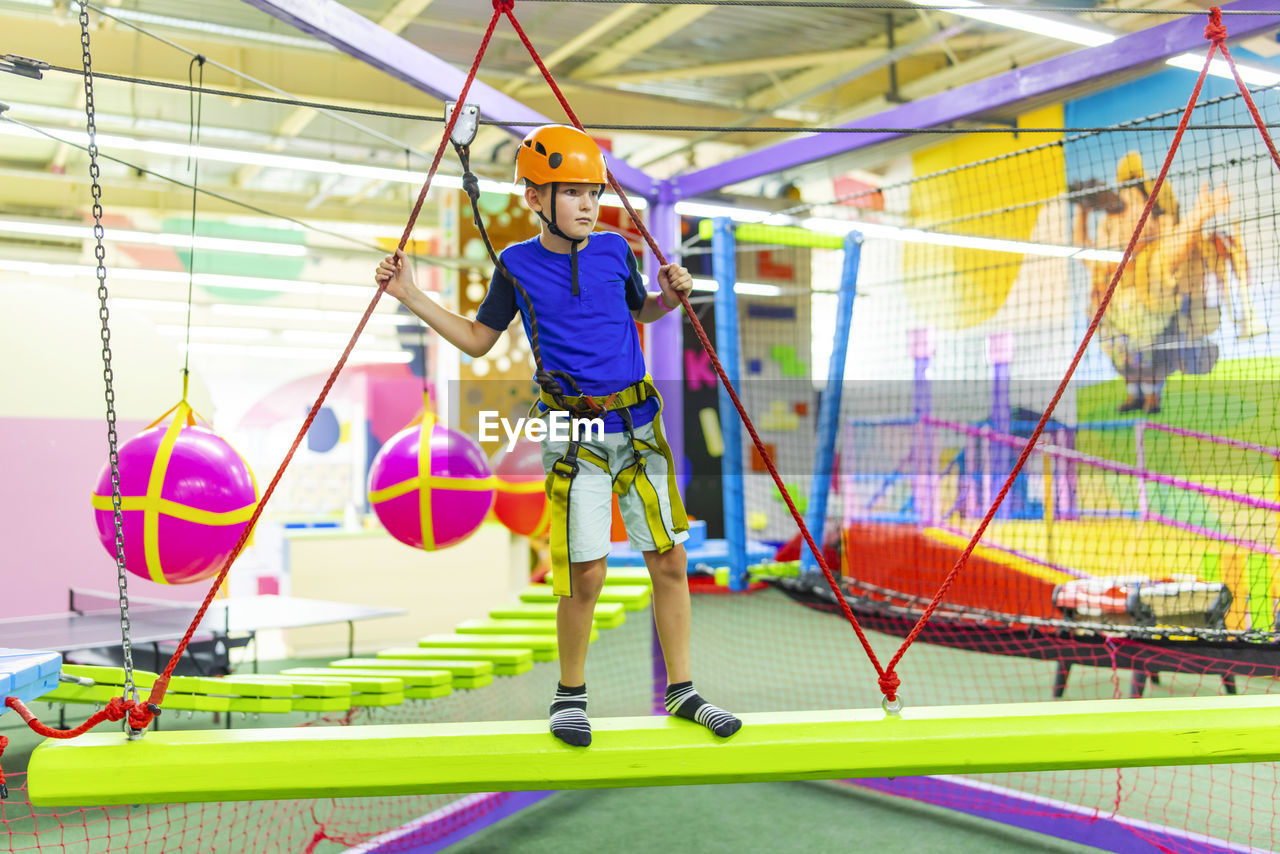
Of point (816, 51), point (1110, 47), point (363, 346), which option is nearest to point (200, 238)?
point (363, 346)

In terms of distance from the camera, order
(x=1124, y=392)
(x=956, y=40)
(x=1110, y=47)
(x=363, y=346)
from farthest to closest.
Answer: (x=363, y=346)
(x=956, y=40)
(x=1124, y=392)
(x=1110, y=47)

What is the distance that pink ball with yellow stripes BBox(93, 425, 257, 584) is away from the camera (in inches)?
107

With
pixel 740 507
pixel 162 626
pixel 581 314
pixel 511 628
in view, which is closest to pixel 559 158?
pixel 581 314

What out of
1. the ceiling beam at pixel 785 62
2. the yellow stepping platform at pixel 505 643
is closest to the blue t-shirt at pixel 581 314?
the yellow stepping platform at pixel 505 643

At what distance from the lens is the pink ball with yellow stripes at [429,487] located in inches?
138

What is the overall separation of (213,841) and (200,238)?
834 centimetres

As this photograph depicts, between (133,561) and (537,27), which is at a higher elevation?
(537,27)

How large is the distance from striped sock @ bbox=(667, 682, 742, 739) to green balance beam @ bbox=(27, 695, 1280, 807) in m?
0.02

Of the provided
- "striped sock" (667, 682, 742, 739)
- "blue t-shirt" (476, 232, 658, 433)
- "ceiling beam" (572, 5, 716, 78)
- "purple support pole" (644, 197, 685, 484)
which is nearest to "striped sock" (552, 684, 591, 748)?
"striped sock" (667, 682, 742, 739)

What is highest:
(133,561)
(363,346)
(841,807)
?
(363,346)

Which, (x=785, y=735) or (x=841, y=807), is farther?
(x=841, y=807)

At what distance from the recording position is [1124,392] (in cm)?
725

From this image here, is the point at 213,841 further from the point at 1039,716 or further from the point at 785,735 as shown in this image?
the point at 1039,716

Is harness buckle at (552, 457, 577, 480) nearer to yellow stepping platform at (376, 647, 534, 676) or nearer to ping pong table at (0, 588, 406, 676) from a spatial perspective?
yellow stepping platform at (376, 647, 534, 676)
